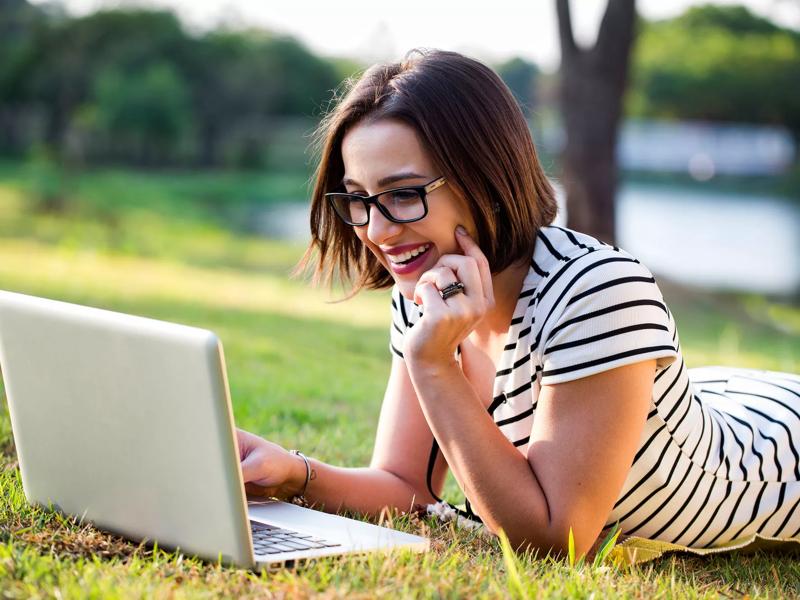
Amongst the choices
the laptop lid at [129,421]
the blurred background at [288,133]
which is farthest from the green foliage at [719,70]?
the laptop lid at [129,421]

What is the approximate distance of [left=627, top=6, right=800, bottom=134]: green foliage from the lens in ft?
141

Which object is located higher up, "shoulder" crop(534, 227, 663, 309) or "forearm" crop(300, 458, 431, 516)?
"shoulder" crop(534, 227, 663, 309)

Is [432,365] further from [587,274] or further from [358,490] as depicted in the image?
[358,490]

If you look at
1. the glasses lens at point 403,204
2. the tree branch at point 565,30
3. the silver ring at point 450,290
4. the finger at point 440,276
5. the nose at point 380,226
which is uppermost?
the tree branch at point 565,30

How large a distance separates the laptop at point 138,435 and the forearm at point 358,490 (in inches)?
14.4

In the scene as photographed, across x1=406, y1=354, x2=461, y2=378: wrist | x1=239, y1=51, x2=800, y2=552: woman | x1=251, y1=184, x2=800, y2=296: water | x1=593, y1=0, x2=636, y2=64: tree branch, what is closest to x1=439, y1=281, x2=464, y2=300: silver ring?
x1=239, y1=51, x2=800, y2=552: woman

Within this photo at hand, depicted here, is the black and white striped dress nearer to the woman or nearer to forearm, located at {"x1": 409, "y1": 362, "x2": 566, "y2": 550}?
the woman

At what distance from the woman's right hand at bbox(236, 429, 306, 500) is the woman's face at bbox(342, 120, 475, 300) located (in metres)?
0.46

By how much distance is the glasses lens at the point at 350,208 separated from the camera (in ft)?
7.17

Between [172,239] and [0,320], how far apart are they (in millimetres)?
13289

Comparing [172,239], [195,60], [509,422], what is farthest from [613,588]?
[195,60]

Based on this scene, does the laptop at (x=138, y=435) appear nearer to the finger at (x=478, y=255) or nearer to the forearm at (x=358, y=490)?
the forearm at (x=358, y=490)

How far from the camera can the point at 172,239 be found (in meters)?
14.8

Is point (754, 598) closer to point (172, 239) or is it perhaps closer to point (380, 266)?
point (380, 266)
